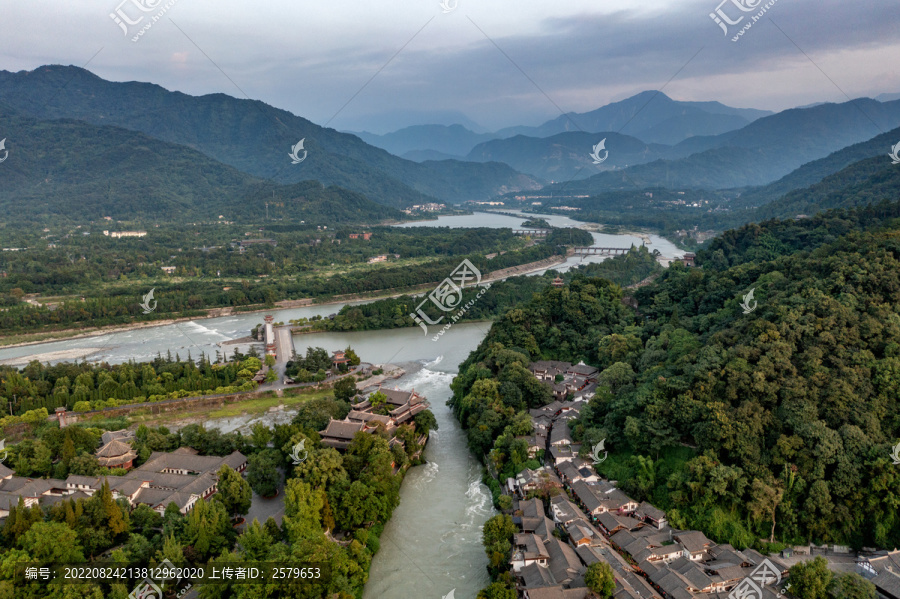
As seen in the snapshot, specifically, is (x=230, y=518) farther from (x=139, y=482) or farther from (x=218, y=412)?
(x=218, y=412)

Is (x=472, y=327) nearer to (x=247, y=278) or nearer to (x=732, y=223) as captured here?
(x=247, y=278)

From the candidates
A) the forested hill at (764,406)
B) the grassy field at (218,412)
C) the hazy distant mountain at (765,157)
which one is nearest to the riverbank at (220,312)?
the grassy field at (218,412)

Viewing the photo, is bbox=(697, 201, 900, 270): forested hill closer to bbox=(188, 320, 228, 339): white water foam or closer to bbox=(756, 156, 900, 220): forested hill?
bbox=(756, 156, 900, 220): forested hill

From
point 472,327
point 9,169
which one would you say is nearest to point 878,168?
point 472,327

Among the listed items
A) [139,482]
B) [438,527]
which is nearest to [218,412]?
[139,482]

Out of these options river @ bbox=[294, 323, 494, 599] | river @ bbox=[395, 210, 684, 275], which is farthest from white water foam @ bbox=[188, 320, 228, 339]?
river @ bbox=[395, 210, 684, 275]

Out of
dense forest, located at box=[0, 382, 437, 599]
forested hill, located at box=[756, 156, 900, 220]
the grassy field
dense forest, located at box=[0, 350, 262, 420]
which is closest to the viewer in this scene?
dense forest, located at box=[0, 382, 437, 599]
